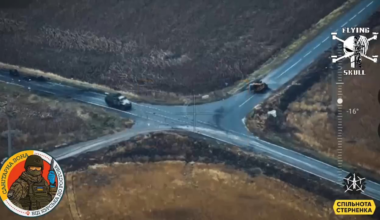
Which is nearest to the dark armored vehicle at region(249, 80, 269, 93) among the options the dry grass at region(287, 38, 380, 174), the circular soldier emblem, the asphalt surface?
the asphalt surface

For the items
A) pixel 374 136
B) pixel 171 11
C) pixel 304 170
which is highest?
pixel 171 11

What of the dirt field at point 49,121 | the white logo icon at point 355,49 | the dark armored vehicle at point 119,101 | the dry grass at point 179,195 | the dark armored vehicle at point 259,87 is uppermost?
the white logo icon at point 355,49

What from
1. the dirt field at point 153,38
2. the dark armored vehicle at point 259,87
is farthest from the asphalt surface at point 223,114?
the dirt field at point 153,38

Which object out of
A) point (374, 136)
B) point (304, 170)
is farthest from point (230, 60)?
point (374, 136)

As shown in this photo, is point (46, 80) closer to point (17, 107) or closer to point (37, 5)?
point (17, 107)

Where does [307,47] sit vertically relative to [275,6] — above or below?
below

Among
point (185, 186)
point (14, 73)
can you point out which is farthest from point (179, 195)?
point (14, 73)

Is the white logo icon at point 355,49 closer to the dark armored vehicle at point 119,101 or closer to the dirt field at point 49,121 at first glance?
the dark armored vehicle at point 119,101
